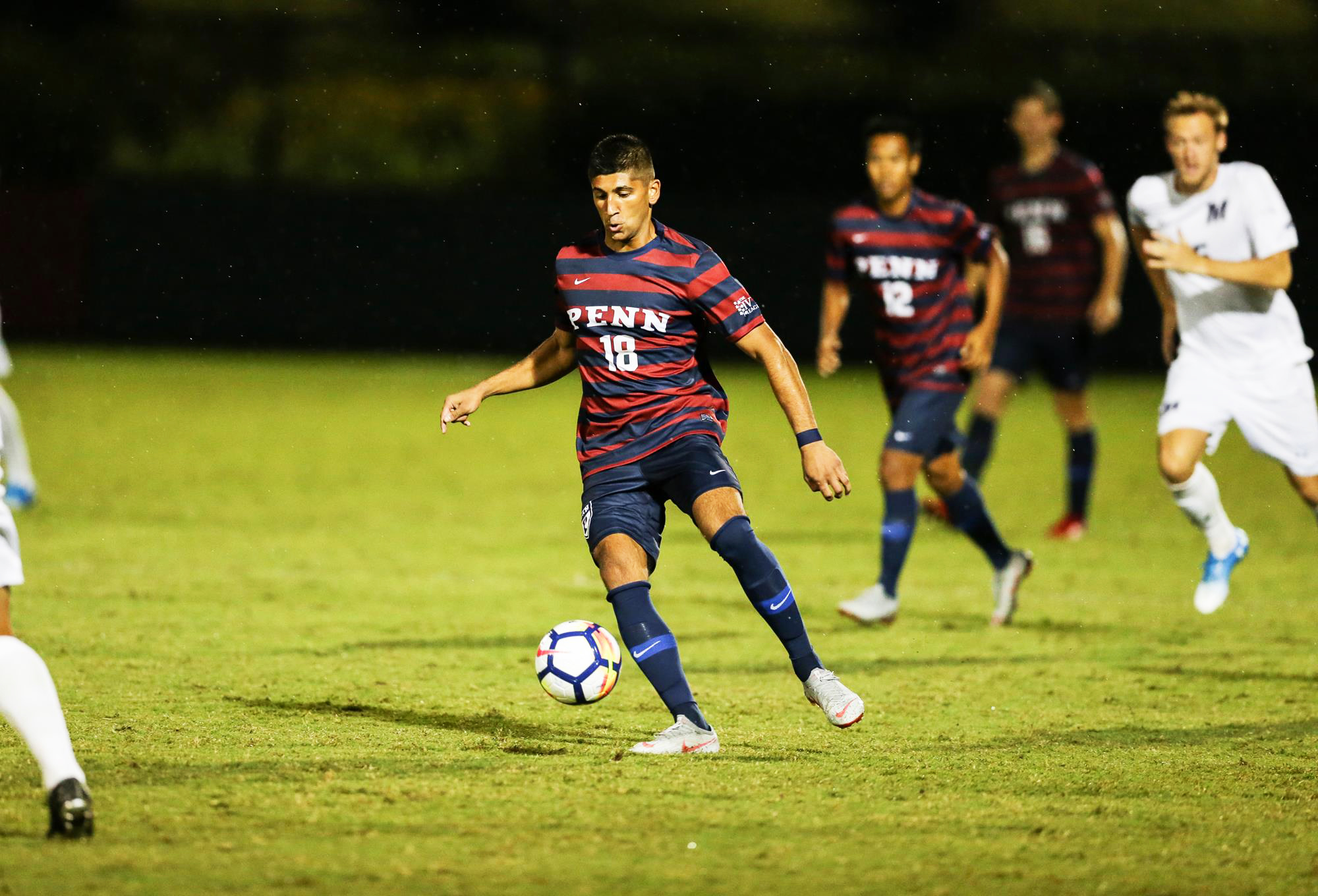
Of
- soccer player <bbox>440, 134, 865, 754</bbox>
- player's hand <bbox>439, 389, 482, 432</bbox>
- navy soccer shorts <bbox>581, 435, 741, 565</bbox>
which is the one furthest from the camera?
player's hand <bbox>439, 389, 482, 432</bbox>

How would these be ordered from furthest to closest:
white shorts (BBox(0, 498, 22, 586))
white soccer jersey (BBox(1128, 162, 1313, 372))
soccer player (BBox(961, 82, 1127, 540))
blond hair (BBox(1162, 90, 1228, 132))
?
soccer player (BBox(961, 82, 1127, 540)), white soccer jersey (BBox(1128, 162, 1313, 372)), blond hair (BBox(1162, 90, 1228, 132)), white shorts (BBox(0, 498, 22, 586))

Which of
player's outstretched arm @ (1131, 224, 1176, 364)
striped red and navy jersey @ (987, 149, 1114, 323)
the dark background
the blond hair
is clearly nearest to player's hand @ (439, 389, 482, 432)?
player's outstretched arm @ (1131, 224, 1176, 364)

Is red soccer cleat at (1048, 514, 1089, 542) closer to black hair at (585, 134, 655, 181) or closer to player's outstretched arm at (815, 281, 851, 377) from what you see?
player's outstretched arm at (815, 281, 851, 377)

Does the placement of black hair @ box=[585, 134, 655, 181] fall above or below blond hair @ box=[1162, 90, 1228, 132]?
below

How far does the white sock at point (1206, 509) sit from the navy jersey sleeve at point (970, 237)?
143 cm

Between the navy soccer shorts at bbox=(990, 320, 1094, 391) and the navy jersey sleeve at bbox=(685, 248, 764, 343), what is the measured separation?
19.3 ft

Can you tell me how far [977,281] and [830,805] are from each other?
4.23 metres

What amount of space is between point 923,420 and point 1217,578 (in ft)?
4.64

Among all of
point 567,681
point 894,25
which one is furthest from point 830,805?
point 894,25

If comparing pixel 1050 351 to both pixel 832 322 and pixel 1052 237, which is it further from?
pixel 832 322

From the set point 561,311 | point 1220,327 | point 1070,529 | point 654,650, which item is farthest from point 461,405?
point 1070,529

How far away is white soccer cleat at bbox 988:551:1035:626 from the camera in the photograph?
25.6 feet

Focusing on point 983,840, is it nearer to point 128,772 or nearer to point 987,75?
point 128,772

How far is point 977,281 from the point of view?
8242 millimetres
